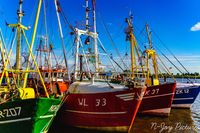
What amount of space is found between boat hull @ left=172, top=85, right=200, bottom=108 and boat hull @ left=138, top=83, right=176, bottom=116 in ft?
18.1

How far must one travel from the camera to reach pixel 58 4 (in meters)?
20.0

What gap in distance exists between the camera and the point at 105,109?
694 inches

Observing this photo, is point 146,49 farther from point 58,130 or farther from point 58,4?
point 58,130

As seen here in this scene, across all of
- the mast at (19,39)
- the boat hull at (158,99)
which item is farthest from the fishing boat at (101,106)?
the boat hull at (158,99)

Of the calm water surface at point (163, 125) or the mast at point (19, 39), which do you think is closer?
the mast at point (19, 39)

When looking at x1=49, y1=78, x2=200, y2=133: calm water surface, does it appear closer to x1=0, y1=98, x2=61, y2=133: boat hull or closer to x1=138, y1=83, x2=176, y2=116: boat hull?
x1=138, y1=83, x2=176, y2=116: boat hull

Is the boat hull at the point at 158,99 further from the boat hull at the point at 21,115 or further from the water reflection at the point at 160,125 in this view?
the boat hull at the point at 21,115

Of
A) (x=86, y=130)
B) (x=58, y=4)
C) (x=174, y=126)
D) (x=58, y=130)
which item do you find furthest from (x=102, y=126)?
(x=58, y=4)

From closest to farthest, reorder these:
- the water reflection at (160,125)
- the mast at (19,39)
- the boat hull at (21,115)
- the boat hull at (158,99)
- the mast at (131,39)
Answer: the boat hull at (21,115)
the mast at (19,39)
the water reflection at (160,125)
the boat hull at (158,99)
the mast at (131,39)

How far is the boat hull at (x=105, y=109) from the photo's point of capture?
55.8ft

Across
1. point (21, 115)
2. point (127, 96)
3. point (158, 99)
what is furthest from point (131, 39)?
point (21, 115)

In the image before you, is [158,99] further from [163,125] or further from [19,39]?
[19,39]

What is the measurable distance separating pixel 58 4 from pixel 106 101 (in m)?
7.98

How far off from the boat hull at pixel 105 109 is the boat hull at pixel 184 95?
42.3ft
